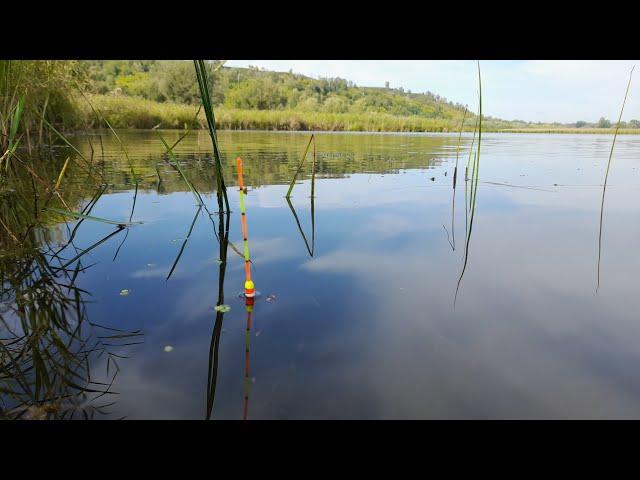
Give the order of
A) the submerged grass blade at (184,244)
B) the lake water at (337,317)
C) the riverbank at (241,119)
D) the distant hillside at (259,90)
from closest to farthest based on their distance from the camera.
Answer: the lake water at (337,317) → the submerged grass blade at (184,244) → the riverbank at (241,119) → the distant hillside at (259,90)

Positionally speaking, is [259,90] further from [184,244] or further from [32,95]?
[184,244]

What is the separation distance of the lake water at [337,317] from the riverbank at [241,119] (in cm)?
1367

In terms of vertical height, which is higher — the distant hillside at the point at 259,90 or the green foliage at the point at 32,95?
the distant hillside at the point at 259,90

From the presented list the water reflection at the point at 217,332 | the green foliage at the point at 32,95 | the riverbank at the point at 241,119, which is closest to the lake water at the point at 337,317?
the water reflection at the point at 217,332

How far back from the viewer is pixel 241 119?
2906cm

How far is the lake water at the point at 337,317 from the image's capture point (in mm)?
1709

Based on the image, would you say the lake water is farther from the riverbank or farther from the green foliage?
the riverbank

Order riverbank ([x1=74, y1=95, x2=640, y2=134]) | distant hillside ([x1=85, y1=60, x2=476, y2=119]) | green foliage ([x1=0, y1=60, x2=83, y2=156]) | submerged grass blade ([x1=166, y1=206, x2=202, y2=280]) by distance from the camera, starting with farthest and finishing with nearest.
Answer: distant hillside ([x1=85, y1=60, x2=476, y2=119]) < riverbank ([x1=74, y1=95, x2=640, y2=134]) < green foliage ([x1=0, y1=60, x2=83, y2=156]) < submerged grass blade ([x1=166, y1=206, x2=202, y2=280])

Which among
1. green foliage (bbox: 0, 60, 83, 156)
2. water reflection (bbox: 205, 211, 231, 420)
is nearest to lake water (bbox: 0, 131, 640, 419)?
water reflection (bbox: 205, 211, 231, 420)

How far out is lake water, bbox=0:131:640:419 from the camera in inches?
67.3

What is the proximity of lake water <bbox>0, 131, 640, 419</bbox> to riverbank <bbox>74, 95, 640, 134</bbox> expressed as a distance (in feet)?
44.8

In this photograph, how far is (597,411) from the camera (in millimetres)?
1660

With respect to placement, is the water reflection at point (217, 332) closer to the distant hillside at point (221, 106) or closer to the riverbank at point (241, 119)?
the distant hillside at point (221, 106)
